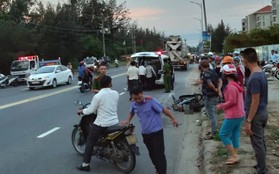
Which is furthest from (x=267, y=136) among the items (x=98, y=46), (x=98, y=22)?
(x=98, y=22)

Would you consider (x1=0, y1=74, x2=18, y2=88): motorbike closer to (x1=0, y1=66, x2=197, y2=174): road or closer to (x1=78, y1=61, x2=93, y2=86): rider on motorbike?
(x1=78, y1=61, x2=93, y2=86): rider on motorbike

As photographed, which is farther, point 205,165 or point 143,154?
point 143,154

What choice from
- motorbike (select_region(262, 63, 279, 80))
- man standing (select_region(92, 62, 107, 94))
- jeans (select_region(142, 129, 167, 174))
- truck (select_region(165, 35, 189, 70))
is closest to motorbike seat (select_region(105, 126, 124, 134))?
jeans (select_region(142, 129, 167, 174))

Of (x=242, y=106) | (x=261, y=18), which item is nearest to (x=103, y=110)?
(x=242, y=106)

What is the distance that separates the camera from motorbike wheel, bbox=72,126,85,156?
8188mm

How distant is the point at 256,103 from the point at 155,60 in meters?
18.6

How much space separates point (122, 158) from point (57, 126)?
5557mm

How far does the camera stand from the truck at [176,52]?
1812 inches

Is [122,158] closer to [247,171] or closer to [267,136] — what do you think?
[247,171]

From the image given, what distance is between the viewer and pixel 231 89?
260 inches

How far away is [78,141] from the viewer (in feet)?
27.2

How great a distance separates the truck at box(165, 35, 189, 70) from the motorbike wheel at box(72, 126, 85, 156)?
37.7 meters

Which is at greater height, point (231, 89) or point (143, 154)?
point (231, 89)

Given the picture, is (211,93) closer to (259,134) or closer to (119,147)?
(119,147)
